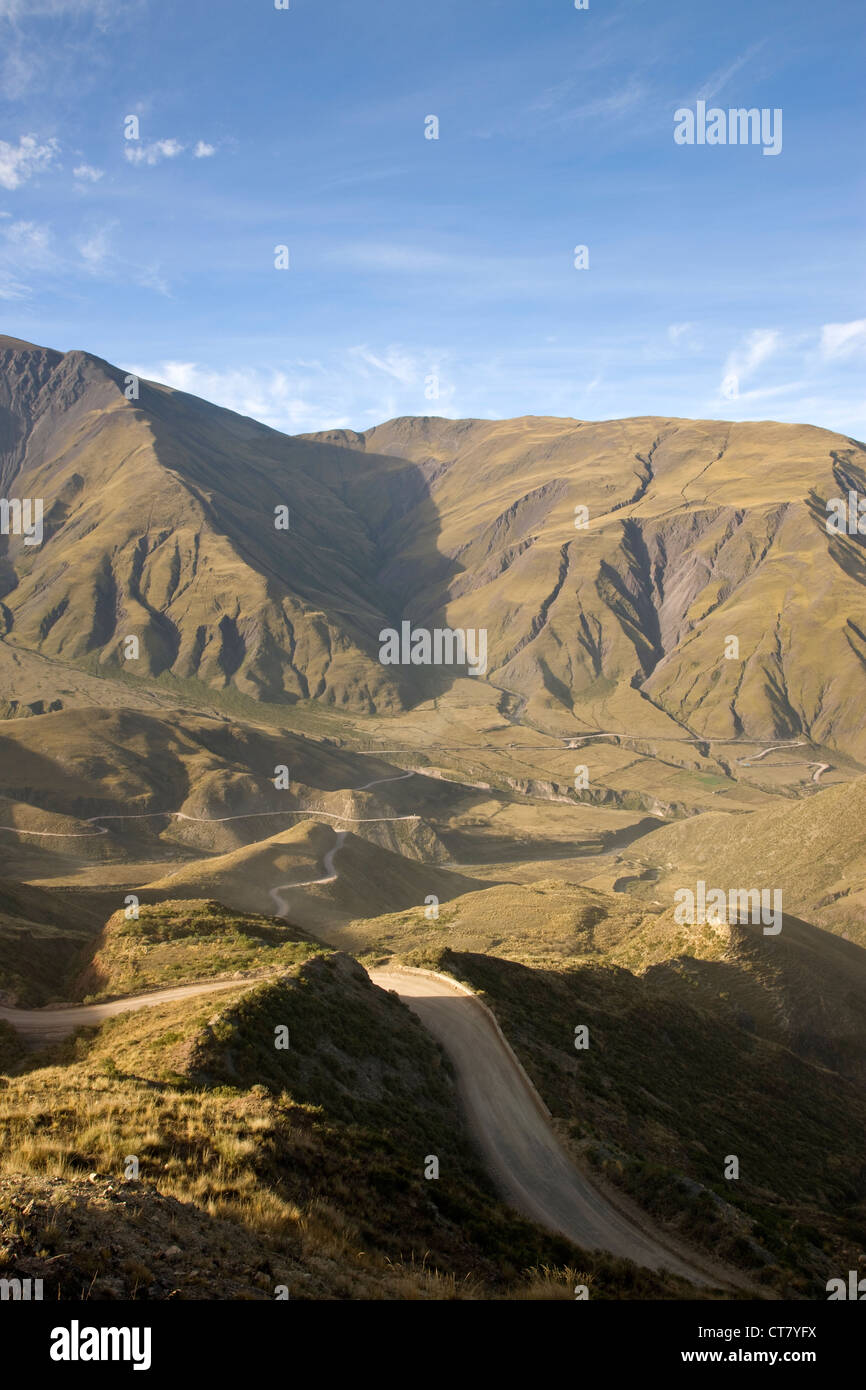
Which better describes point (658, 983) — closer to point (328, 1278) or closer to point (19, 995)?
point (19, 995)

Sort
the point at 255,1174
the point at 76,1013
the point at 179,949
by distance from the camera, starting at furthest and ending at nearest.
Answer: the point at 179,949 → the point at 76,1013 → the point at 255,1174

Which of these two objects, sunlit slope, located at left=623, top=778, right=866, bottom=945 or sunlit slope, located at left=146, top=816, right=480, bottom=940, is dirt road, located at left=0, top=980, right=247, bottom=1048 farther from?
sunlit slope, located at left=623, top=778, right=866, bottom=945

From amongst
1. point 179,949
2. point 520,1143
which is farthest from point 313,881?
point 520,1143

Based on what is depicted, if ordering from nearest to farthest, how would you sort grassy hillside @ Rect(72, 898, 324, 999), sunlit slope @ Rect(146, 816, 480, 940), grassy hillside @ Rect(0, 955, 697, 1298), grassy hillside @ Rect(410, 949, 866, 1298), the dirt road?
grassy hillside @ Rect(0, 955, 697, 1298), grassy hillside @ Rect(410, 949, 866, 1298), the dirt road, grassy hillside @ Rect(72, 898, 324, 999), sunlit slope @ Rect(146, 816, 480, 940)

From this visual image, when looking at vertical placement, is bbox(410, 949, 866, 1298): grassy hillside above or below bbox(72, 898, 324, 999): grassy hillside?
below

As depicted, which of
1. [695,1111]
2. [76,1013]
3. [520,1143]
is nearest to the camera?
[520,1143]

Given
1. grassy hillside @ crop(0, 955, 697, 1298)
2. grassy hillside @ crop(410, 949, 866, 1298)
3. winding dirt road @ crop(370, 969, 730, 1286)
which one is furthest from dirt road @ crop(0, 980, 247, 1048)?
grassy hillside @ crop(410, 949, 866, 1298)

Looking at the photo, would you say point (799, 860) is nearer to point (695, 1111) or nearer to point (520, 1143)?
point (695, 1111)

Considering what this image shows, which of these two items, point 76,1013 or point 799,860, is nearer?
point 76,1013

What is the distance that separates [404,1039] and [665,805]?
161840mm

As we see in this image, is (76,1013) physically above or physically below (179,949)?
below

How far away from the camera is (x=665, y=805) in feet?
604

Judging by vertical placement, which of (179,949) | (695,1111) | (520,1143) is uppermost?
(179,949)
